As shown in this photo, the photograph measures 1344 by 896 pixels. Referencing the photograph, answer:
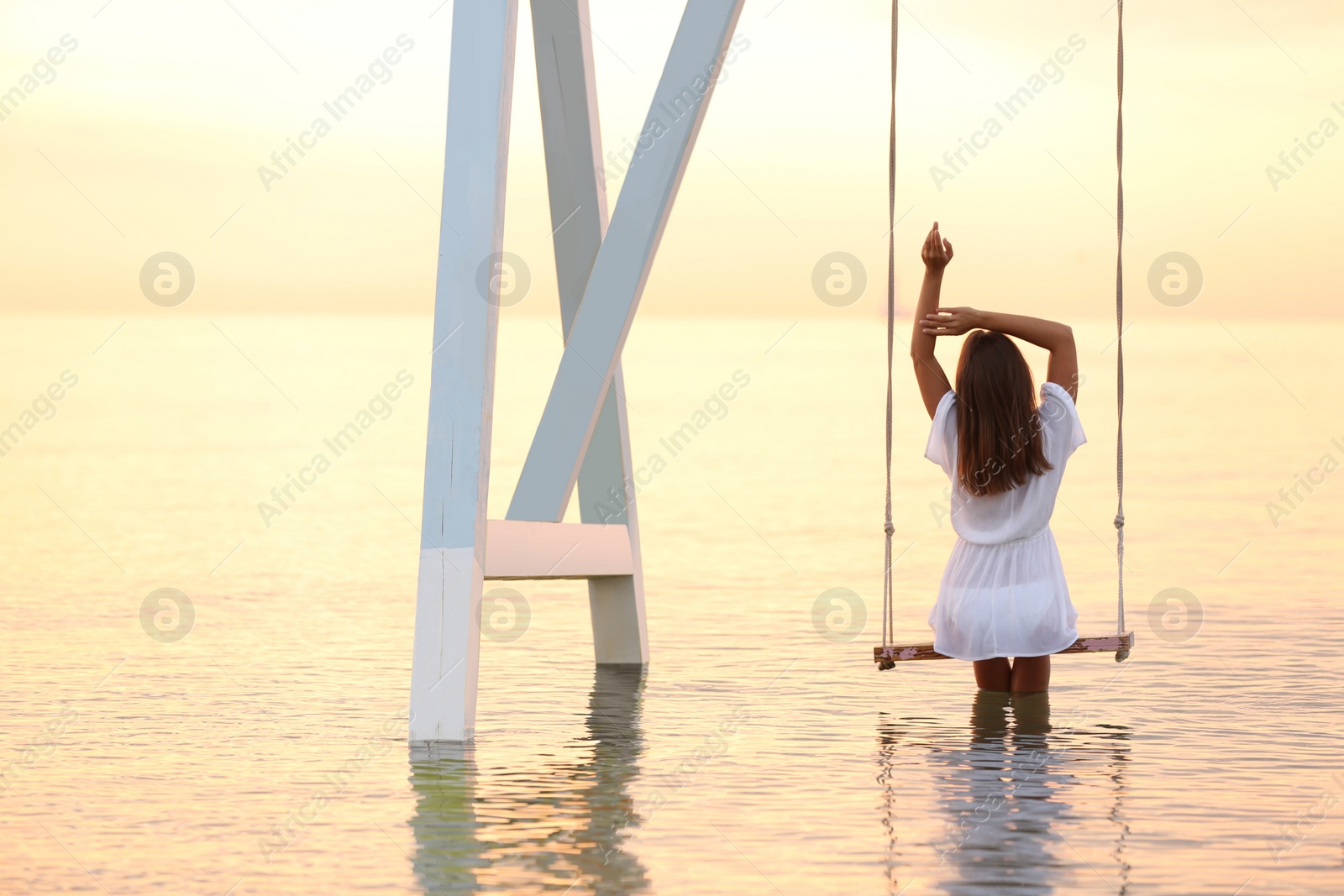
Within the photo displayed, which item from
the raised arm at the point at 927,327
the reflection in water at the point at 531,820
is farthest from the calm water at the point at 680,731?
the raised arm at the point at 927,327

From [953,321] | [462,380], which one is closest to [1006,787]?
[953,321]

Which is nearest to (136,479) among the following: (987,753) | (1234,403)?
(987,753)

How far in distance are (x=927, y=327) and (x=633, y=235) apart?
3.74 feet

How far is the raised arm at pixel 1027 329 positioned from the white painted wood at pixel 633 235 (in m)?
1.11

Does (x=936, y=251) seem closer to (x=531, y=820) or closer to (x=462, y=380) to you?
(x=462, y=380)

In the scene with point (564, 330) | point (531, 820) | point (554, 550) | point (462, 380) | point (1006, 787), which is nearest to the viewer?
point (531, 820)

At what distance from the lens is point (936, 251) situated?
6066 mm

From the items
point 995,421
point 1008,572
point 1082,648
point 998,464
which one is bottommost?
point 1082,648

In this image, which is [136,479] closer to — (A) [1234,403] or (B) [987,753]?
(B) [987,753]

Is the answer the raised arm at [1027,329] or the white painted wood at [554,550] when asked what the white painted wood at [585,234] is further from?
the raised arm at [1027,329]

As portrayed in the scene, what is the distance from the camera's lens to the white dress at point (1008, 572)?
5.97 m

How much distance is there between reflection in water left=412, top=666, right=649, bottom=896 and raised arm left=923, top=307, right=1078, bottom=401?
169cm

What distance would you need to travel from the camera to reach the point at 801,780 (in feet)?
16.1

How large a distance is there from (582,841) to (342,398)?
140 feet
